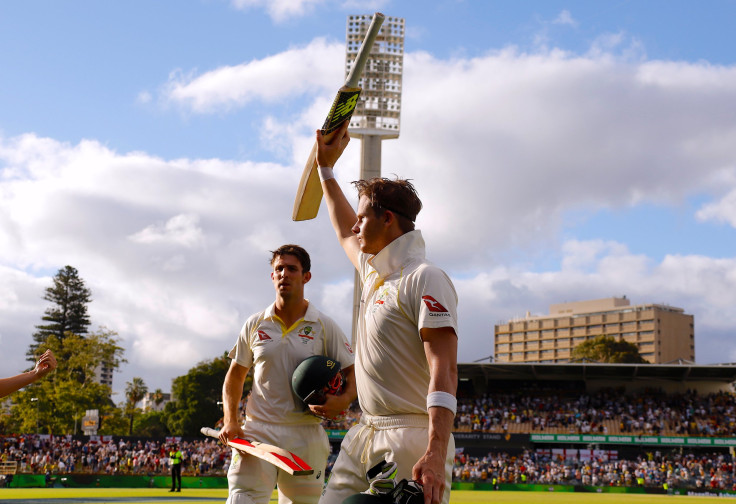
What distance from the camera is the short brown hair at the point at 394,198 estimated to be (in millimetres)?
4625

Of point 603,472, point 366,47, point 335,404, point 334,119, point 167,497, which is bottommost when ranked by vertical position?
point 603,472

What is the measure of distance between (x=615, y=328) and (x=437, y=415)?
610ft

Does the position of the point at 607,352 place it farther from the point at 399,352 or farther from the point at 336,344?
the point at 399,352

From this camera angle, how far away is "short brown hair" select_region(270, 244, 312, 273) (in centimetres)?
741

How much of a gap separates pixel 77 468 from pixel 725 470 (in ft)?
110

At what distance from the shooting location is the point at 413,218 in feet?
15.6

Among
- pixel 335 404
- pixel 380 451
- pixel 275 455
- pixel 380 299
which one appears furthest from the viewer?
pixel 335 404

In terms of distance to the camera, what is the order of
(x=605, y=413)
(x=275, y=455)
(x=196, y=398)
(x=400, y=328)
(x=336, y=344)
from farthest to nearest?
(x=196, y=398) < (x=605, y=413) < (x=336, y=344) < (x=275, y=455) < (x=400, y=328)

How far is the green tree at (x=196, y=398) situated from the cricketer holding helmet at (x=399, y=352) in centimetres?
7877

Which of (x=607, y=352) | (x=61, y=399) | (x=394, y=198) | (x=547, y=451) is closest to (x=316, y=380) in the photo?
(x=394, y=198)

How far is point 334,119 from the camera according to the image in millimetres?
6004

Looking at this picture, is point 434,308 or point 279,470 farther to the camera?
point 279,470

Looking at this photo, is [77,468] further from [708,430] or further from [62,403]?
[708,430]

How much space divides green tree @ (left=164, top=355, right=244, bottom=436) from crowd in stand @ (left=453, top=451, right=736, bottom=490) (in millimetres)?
42095
